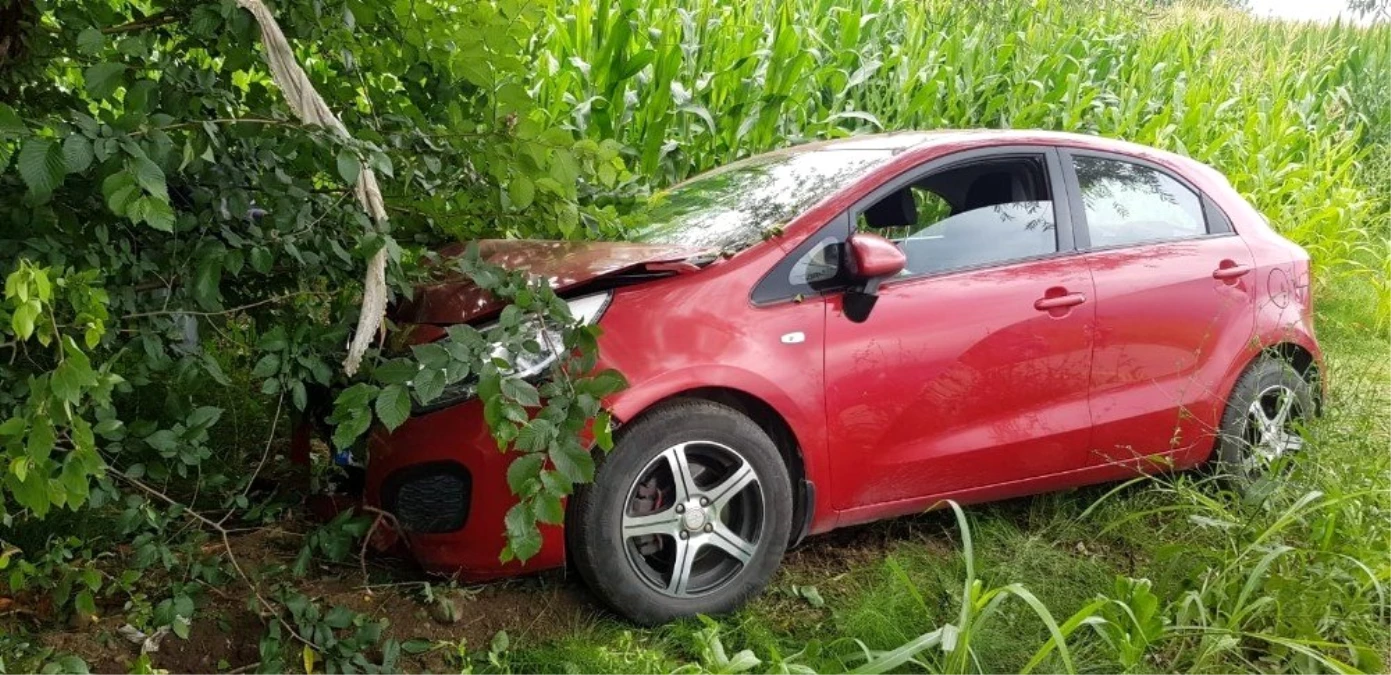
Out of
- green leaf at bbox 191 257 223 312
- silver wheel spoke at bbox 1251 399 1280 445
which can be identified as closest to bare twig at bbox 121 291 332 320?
green leaf at bbox 191 257 223 312

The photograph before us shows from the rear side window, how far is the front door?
170 mm

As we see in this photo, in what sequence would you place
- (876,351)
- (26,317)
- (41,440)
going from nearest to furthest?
(26,317) < (41,440) < (876,351)

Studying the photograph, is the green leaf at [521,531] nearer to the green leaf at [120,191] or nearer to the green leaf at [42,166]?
the green leaf at [120,191]

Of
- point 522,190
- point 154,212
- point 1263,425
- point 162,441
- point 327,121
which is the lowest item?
point 1263,425

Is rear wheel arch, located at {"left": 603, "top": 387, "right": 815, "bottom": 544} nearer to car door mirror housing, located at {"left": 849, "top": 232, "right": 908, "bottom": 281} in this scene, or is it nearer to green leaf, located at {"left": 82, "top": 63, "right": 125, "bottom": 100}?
car door mirror housing, located at {"left": 849, "top": 232, "right": 908, "bottom": 281}

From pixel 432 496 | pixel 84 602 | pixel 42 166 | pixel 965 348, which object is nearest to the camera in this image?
pixel 42 166

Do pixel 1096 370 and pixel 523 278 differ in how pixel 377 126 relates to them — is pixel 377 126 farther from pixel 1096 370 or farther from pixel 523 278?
pixel 1096 370

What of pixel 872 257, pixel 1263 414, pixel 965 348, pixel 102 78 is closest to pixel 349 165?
pixel 102 78

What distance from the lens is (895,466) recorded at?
390 centimetres

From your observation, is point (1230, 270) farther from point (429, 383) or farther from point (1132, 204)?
point (429, 383)

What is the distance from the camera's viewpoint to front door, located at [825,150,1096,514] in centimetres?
380

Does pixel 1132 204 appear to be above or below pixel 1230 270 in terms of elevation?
above

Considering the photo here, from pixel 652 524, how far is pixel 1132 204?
234 centimetres

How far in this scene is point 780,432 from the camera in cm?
374
